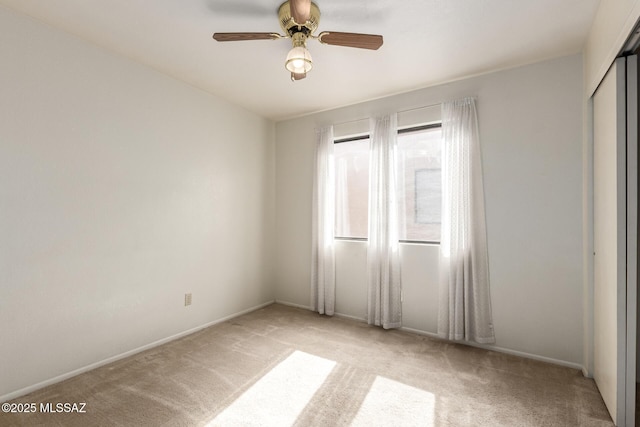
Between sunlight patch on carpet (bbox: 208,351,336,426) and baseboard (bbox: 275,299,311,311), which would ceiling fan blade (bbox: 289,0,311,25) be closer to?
sunlight patch on carpet (bbox: 208,351,336,426)

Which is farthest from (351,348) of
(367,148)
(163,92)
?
(163,92)

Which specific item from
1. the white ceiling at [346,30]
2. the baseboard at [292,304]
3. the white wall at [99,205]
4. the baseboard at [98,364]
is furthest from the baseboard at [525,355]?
the white wall at [99,205]

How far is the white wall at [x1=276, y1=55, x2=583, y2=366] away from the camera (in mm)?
2545

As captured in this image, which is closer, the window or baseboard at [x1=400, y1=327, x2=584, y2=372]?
baseboard at [x1=400, y1=327, x2=584, y2=372]

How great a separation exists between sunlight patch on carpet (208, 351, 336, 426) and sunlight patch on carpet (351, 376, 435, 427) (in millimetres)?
392

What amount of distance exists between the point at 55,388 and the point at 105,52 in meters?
2.64

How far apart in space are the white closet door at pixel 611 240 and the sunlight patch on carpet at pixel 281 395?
1.86m

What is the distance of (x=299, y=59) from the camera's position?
2.01 meters

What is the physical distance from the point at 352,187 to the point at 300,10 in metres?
2.25

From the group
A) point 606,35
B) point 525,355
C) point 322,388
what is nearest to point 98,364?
point 322,388

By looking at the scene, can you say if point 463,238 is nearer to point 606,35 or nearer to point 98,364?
point 606,35

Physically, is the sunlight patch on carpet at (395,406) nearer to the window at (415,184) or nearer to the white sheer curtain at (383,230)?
the white sheer curtain at (383,230)

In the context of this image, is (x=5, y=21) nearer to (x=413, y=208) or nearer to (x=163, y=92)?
(x=163, y=92)

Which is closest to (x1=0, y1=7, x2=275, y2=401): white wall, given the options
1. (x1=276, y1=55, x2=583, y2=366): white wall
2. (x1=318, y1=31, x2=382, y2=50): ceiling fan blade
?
(x1=318, y1=31, x2=382, y2=50): ceiling fan blade
